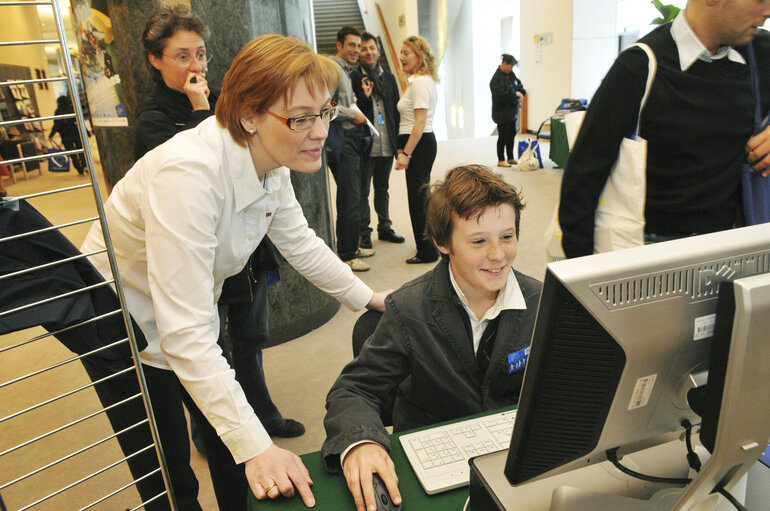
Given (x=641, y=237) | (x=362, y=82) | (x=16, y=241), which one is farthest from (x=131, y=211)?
(x=362, y=82)

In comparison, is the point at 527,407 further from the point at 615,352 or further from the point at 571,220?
the point at 571,220

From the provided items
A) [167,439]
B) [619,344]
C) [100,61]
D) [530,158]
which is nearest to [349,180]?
[100,61]

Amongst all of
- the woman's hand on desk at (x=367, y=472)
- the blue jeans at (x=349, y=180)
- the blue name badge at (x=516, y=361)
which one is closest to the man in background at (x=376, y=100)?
the blue jeans at (x=349, y=180)

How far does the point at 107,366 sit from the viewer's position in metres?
1.15

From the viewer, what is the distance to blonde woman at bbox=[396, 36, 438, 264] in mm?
3631

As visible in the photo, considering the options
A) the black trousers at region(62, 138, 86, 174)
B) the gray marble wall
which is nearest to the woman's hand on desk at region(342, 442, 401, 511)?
the black trousers at region(62, 138, 86, 174)

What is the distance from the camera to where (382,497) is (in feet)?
2.61

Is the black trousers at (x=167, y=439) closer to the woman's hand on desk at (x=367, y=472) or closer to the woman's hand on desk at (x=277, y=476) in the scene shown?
the woman's hand on desk at (x=277, y=476)

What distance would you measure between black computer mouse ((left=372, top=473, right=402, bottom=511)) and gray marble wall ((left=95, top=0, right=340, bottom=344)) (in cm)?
208

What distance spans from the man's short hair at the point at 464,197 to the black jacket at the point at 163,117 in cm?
92

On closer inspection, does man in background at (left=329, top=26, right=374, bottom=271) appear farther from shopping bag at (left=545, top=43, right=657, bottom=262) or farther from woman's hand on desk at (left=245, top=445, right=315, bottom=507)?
woman's hand on desk at (left=245, top=445, right=315, bottom=507)

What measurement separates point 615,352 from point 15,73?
8.12 metres

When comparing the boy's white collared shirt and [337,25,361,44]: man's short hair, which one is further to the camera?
[337,25,361,44]: man's short hair

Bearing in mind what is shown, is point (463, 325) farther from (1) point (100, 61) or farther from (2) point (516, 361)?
(1) point (100, 61)
